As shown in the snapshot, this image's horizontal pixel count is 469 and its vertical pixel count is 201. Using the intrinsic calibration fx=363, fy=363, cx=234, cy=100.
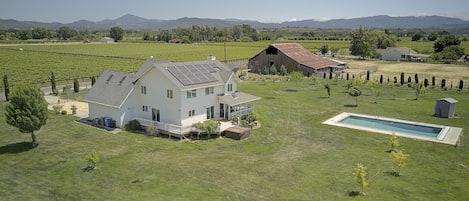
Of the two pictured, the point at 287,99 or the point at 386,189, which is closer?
the point at 386,189

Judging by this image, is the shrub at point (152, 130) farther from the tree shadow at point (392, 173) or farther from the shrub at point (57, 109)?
the tree shadow at point (392, 173)

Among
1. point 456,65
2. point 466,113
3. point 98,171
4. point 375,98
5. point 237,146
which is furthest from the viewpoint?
point 456,65

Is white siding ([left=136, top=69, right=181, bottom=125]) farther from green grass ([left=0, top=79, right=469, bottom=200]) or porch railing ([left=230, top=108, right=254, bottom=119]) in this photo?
porch railing ([left=230, top=108, right=254, bottom=119])

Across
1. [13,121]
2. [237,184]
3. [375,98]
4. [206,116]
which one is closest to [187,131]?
[206,116]

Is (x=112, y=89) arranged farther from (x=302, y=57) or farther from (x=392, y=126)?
(x=302, y=57)

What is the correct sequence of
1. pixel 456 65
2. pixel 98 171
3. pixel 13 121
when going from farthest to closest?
pixel 456 65 < pixel 13 121 < pixel 98 171

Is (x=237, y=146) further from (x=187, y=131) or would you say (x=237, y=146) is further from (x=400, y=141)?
(x=400, y=141)
